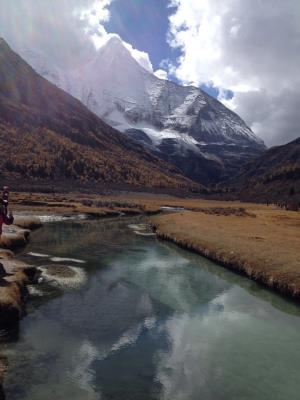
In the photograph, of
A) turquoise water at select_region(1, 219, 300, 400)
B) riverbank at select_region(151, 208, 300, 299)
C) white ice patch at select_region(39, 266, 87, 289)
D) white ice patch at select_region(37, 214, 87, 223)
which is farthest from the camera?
white ice patch at select_region(37, 214, 87, 223)

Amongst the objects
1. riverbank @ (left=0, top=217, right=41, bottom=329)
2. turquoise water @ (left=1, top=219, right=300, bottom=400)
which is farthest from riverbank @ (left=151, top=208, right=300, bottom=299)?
riverbank @ (left=0, top=217, right=41, bottom=329)

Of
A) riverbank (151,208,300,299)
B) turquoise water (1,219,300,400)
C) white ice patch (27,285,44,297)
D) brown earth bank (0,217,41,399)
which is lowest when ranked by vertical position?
turquoise water (1,219,300,400)

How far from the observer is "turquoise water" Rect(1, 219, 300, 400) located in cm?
2277

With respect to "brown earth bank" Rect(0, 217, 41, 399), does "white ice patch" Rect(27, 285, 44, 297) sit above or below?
below

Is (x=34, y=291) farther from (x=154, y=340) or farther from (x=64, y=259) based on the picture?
(x=64, y=259)

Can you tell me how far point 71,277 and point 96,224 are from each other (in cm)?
5552

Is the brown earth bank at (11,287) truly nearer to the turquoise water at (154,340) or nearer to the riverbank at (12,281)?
the riverbank at (12,281)

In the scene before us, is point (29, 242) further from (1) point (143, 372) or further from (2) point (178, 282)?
(1) point (143, 372)

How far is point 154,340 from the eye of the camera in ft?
95.5

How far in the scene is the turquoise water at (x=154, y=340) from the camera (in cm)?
2277

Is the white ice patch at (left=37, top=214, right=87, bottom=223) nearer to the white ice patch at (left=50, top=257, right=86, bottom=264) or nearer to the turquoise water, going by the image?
the white ice patch at (left=50, top=257, right=86, bottom=264)

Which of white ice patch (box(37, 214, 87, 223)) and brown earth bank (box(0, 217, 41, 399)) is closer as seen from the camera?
brown earth bank (box(0, 217, 41, 399))

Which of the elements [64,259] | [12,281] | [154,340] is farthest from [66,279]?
[154,340]

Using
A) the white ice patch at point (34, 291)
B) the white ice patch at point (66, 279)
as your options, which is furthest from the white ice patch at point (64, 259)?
the white ice patch at point (34, 291)
